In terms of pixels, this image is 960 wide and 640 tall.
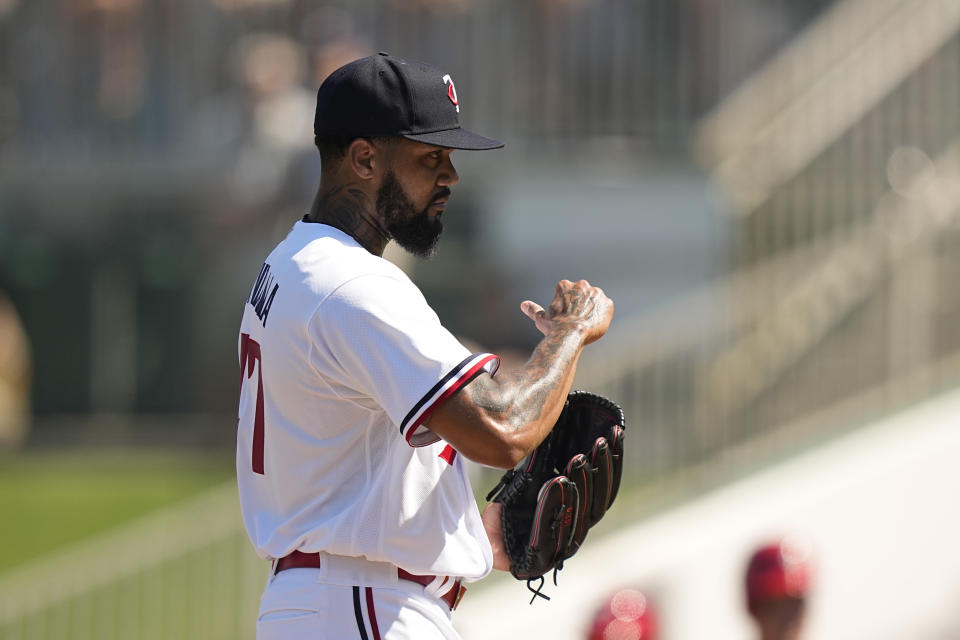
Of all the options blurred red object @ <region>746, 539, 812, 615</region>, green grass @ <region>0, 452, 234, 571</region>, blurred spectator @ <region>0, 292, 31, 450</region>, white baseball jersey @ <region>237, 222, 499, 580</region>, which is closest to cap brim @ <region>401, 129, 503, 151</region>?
white baseball jersey @ <region>237, 222, 499, 580</region>

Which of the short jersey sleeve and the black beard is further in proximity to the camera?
the black beard

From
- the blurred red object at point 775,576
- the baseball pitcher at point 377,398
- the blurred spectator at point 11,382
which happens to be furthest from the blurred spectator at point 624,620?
the blurred spectator at point 11,382

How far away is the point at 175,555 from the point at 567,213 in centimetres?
424

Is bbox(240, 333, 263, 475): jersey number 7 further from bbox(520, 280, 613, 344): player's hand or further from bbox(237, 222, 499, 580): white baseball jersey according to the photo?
bbox(520, 280, 613, 344): player's hand

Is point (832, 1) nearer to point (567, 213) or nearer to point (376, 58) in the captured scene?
point (567, 213)

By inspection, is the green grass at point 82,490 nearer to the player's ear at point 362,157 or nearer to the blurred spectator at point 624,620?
the blurred spectator at point 624,620

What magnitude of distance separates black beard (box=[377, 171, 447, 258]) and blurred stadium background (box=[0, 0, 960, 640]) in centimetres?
477

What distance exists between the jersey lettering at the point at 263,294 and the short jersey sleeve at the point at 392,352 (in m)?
0.20

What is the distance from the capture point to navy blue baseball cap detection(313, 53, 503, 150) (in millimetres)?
3447

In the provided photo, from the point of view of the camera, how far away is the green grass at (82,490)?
10.3 meters

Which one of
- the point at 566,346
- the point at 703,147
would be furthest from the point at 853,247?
the point at 566,346

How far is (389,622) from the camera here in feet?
11.1

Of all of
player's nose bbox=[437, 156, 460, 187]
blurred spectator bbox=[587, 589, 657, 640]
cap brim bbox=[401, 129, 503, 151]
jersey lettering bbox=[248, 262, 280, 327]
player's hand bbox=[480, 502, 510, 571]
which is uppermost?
cap brim bbox=[401, 129, 503, 151]

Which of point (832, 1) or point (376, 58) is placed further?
point (832, 1)
